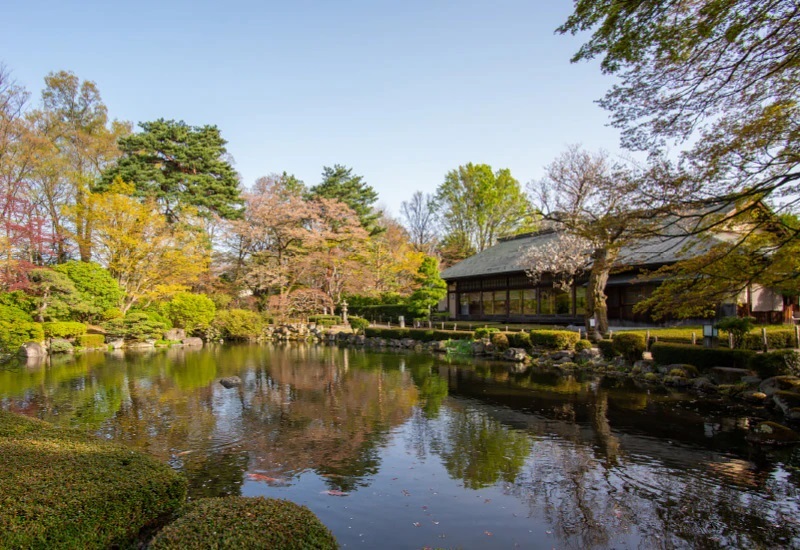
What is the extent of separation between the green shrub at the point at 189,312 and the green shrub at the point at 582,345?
64.3 ft

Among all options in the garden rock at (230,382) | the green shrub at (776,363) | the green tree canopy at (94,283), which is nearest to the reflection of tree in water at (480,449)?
the green shrub at (776,363)

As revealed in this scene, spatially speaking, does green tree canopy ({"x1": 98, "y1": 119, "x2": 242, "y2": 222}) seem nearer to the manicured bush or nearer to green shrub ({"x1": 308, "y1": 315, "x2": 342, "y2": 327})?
green shrub ({"x1": 308, "y1": 315, "x2": 342, "y2": 327})

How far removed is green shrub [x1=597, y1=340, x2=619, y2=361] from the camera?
49.7 feet

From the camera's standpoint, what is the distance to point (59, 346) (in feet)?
65.7

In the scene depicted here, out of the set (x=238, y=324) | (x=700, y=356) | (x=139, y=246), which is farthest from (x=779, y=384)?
(x=139, y=246)

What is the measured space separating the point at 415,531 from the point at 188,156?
32195 millimetres

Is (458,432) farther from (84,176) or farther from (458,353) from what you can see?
(84,176)

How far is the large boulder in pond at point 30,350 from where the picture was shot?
1848 cm

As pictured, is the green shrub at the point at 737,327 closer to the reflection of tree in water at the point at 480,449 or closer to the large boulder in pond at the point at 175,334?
the reflection of tree in water at the point at 480,449

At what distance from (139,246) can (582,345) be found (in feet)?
72.4

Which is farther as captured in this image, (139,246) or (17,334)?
(139,246)

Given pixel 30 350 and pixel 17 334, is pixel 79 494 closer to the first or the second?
pixel 30 350

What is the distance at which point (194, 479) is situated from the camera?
19.7ft

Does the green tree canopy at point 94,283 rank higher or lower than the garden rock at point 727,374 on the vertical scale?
higher
